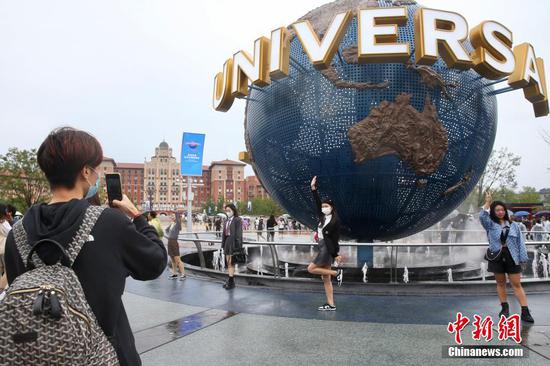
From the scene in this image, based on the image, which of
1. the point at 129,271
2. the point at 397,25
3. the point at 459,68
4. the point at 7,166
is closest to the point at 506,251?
the point at 459,68

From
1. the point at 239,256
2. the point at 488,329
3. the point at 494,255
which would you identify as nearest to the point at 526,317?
the point at 494,255

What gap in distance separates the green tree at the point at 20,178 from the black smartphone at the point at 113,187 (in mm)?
29623

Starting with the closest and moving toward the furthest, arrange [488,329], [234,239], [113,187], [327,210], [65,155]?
[65,155], [113,187], [488,329], [327,210], [234,239]

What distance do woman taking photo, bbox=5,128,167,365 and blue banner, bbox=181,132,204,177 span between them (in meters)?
17.6

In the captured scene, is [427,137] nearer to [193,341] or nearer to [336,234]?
[336,234]

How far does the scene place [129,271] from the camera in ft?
5.32

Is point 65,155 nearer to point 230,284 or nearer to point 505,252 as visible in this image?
point 505,252

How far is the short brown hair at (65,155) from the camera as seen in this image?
4.99 feet

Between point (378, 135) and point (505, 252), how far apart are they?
98.2 inches

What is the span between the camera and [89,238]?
143 centimetres

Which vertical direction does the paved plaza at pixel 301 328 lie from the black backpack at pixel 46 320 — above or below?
below

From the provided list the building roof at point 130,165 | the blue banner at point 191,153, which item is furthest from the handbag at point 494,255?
the building roof at point 130,165

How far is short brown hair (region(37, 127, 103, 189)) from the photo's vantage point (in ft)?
4.99

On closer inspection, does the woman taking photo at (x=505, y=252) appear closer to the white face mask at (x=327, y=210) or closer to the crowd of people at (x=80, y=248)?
the white face mask at (x=327, y=210)
